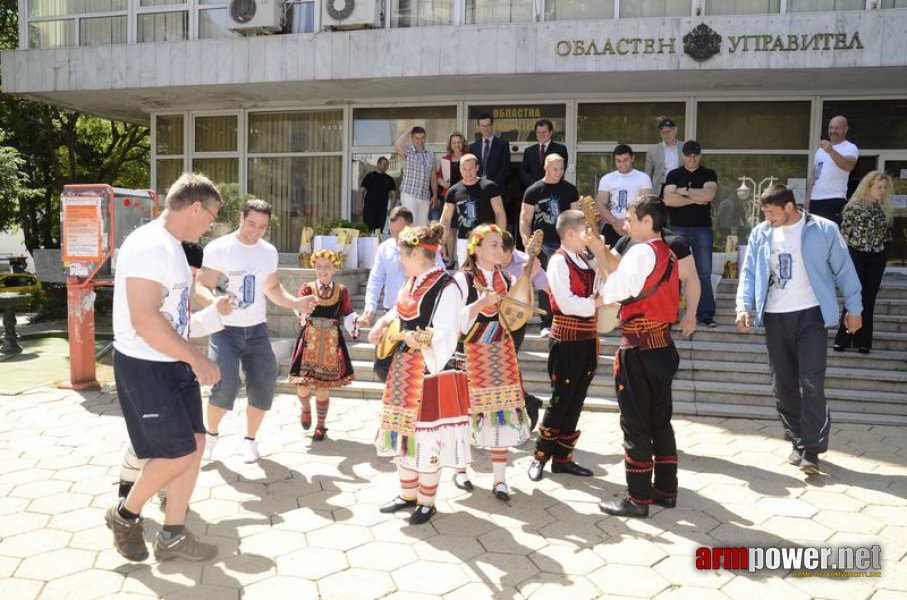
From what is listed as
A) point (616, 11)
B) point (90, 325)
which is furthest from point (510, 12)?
point (90, 325)

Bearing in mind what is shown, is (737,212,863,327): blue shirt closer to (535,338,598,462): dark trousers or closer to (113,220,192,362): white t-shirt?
(535,338,598,462): dark trousers

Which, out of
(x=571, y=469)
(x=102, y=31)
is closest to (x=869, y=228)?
(x=571, y=469)

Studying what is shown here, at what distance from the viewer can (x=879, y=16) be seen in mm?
9852

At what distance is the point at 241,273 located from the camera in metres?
5.25

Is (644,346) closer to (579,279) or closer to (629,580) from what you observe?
(579,279)

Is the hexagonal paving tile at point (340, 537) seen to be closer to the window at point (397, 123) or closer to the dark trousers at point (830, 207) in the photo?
the dark trousers at point (830, 207)

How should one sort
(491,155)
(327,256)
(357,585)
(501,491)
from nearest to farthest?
(357,585), (501,491), (327,256), (491,155)

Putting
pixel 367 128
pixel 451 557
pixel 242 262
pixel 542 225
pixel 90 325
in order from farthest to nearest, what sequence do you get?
pixel 367 128
pixel 90 325
pixel 542 225
pixel 242 262
pixel 451 557

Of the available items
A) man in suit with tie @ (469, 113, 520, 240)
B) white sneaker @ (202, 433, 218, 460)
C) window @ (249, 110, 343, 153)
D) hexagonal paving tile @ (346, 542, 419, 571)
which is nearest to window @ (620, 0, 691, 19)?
man in suit with tie @ (469, 113, 520, 240)

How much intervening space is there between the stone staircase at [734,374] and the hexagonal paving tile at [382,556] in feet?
11.9

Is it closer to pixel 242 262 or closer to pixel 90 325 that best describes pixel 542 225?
pixel 242 262

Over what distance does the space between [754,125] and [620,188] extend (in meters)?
4.94

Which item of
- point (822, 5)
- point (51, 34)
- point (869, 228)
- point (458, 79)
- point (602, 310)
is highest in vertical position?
point (51, 34)

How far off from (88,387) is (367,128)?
24.4 feet
